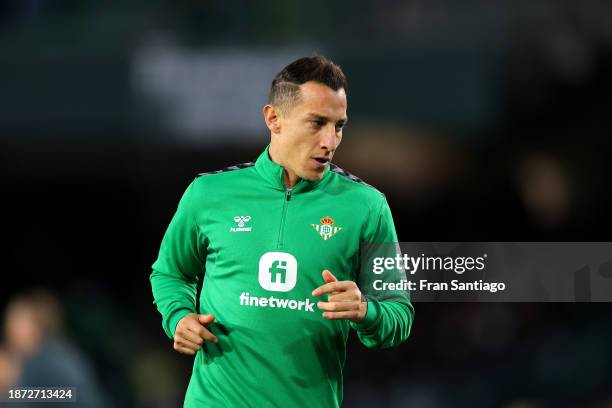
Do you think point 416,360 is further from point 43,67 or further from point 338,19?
point 43,67

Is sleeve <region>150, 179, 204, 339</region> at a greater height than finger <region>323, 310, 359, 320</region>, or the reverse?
sleeve <region>150, 179, 204, 339</region>

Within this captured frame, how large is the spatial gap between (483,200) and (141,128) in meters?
2.17

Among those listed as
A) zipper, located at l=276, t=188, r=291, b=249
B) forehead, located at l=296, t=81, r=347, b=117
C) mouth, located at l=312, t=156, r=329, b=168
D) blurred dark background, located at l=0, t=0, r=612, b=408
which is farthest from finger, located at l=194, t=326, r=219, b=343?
blurred dark background, located at l=0, t=0, r=612, b=408

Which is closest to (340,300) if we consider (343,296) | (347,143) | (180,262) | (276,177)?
(343,296)

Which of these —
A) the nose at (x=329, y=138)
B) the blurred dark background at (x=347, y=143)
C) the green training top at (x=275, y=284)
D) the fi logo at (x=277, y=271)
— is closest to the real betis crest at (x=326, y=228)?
the green training top at (x=275, y=284)

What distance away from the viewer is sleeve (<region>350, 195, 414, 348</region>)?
2.31 meters

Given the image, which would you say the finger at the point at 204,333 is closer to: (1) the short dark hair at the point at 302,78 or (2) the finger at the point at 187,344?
(2) the finger at the point at 187,344

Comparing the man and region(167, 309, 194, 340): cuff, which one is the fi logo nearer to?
the man

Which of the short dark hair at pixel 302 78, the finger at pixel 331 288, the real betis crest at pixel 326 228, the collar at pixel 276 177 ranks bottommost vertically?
the finger at pixel 331 288

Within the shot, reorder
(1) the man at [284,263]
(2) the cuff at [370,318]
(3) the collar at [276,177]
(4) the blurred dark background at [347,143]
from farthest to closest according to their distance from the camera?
(4) the blurred dark background at [347,143] < (3) the collar at [276,177] < (1) the man at [284,263] < (2) the cuff at [370,318]

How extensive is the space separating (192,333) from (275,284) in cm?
28

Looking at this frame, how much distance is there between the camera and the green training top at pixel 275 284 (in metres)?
2.43

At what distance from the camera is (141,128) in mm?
5328

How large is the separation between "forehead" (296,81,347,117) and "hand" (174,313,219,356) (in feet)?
2.15
